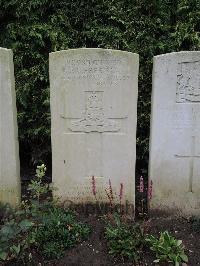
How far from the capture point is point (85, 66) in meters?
3.87

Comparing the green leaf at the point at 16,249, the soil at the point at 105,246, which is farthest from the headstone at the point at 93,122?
the green leaf at the point at 16,249

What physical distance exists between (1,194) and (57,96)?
4.04 feet

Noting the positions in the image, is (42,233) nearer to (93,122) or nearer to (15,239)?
(15,239)

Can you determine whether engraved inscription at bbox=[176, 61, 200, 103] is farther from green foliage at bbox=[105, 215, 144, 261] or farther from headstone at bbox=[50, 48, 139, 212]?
A: green foliage at bbox=[105, 215, 144, 261]

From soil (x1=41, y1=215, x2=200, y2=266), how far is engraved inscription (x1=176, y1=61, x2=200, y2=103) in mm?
1272

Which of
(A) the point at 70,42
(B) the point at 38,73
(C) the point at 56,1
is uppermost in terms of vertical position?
(C) the point at 56,1

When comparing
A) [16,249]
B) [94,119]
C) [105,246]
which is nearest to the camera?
[16,249]

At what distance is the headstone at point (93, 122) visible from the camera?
3.86 m

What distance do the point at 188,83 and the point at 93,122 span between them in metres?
1.01

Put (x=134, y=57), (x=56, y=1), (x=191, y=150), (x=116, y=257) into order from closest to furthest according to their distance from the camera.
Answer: (x=116, y=257) → (x=134, y=57) → (x=191, y=150) → (x=56, y=1)

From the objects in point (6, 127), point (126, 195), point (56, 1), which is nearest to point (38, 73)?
point (56, 1)

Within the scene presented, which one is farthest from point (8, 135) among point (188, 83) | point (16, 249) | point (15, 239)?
point (188, 83)

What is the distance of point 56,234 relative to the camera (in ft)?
12.1

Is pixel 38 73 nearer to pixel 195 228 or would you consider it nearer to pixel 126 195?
pixel 126 195
